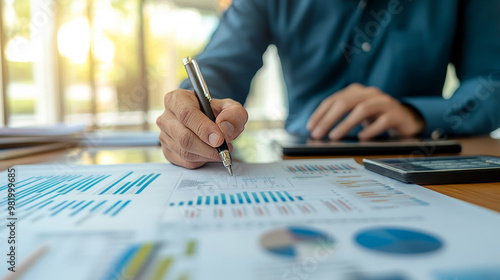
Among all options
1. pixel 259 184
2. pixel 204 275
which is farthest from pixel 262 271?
pixel 259 184

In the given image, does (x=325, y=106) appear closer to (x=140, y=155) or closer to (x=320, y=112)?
(x=320, y=112)

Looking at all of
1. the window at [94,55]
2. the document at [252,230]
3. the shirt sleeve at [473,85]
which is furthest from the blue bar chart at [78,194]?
the window at [94,55]

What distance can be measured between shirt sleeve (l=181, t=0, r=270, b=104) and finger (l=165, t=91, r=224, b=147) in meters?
0.30

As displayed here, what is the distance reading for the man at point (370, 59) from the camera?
2.18 feet

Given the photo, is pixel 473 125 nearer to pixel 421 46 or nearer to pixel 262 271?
pixel 421 46

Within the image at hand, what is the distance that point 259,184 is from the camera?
34 cm

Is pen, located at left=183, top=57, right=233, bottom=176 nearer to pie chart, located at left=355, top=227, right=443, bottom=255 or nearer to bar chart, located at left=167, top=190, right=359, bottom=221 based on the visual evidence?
bar chart, located at left=167, top=190, right=359, bottom=221

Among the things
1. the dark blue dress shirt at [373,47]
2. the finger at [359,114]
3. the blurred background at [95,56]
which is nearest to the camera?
the finger at [359,114]

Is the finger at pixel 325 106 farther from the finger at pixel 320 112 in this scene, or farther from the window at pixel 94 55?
the window at pixel 94 55

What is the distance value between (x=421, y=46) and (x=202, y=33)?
132 inches

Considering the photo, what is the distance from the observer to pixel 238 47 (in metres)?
0.84

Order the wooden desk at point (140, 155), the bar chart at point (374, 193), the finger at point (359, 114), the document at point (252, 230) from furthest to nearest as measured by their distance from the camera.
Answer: the finger at point (359, 114)
the wooden desk at point (140, 155)
the bar chart at point (374, 193)
the document at point (252, 230)

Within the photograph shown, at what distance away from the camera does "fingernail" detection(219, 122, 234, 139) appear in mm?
396

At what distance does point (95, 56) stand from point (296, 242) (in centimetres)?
356
